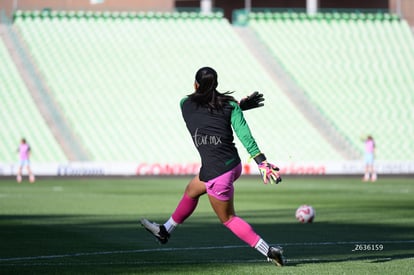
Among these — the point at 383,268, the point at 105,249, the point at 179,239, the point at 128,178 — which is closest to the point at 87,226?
the point at 179,239

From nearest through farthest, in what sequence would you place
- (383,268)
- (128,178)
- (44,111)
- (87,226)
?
(383,268) → (87,226) → (128,178) → (44,111)

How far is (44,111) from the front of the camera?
161 ft

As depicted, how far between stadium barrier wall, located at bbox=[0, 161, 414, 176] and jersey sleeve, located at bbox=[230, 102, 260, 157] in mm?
34690

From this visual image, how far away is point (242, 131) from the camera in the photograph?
36.3 ft

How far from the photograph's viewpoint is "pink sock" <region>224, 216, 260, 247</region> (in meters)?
11.2

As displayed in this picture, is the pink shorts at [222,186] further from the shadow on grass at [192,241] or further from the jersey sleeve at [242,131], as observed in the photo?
the shadow on grass at [192,241]

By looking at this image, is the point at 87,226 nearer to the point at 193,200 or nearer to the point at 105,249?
the point at 105,249

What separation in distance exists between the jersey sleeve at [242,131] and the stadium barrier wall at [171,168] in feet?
114

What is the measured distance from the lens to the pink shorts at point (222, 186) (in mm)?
11156

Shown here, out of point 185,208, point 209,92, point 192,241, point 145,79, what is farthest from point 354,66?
point 209,92

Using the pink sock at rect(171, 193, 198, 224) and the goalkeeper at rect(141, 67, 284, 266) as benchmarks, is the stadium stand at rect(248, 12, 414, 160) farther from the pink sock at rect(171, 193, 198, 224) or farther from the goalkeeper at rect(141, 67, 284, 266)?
the goalkeeper at rect(141, 67, 284, 266)

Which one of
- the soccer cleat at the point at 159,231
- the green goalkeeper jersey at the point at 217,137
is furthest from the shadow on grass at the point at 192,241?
the green goalkeeper jersey at the point at 217,137

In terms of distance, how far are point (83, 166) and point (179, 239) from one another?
3067 centimetres

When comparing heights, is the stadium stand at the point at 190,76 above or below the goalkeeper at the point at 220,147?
below
